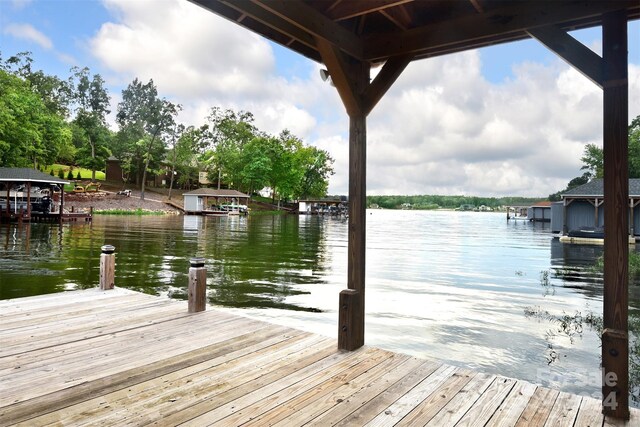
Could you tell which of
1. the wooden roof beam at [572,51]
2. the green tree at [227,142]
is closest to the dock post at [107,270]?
the wooden roof beam at [572,51]

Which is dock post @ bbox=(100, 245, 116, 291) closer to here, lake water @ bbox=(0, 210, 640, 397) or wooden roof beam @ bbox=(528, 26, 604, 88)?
lake water @ bbox=(0, 210, 640, 397)

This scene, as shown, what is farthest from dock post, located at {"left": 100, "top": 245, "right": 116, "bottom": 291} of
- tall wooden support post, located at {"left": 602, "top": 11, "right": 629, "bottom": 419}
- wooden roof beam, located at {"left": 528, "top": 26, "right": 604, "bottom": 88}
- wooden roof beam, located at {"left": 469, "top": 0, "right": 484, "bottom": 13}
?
tall wooden support post, located at {"left": 602, "top": 11, "right": 629, "bottom": 419}

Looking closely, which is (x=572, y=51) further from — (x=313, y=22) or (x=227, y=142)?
(x=227, y=142)

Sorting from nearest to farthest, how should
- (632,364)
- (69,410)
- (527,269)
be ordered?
(69,410)
(632,364)
(527,269)

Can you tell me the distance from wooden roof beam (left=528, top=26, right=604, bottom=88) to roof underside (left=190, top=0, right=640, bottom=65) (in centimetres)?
7

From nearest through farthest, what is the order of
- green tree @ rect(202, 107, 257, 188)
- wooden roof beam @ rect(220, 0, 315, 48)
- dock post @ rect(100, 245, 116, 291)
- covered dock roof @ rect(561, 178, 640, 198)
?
wooden roof beam @ rect(220, 0, 315, 48) → dock post @ rect(100, 245, 116, 291) → covered dock roof @ rect(561, 178, 640, 198) → green tree @ rect(202, 107, 257, 188)

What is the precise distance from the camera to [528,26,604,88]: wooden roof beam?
296cm

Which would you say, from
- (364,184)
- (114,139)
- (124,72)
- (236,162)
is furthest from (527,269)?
(124,72)

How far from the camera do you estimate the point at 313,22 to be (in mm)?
3475

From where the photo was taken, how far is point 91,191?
45.3m

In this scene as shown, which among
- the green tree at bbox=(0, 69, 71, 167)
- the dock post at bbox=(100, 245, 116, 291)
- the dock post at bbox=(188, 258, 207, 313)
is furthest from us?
the green tree at bbox=(0, 69, 71, 167)

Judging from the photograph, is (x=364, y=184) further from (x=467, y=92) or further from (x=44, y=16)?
(x=44, y=16)

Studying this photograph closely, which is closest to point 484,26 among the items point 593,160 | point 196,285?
point 196,285

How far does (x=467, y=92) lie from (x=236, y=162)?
36.3 metres
